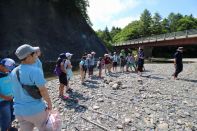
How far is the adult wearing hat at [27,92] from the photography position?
5.22 meters

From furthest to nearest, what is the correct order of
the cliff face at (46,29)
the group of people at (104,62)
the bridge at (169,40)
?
the bridge at (169,40) < the cliff face at (46,29) < the group of people at (104,62)

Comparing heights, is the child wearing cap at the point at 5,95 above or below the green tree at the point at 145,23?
below

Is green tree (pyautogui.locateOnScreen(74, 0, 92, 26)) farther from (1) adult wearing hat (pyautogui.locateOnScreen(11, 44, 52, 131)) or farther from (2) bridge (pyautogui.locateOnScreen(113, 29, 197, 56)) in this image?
(1) adult wearing hat (pyautogui.locateOnScreen(11, 44, 52, 131))

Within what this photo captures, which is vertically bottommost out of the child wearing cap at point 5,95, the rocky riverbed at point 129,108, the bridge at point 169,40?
the rocky riverbed at point 129,108

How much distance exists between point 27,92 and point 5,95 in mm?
1624

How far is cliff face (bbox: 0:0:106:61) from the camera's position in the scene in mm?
45875

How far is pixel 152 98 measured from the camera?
507 inches

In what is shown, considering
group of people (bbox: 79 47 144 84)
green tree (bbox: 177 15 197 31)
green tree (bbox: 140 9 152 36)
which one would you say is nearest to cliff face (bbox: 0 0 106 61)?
group of people (bbox: 79 47 144 84)

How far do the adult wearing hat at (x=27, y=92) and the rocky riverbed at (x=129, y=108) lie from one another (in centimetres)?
366

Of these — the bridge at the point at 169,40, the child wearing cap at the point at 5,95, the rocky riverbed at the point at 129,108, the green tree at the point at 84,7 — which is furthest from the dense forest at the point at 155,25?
the child wearing cap at the point at 5,95

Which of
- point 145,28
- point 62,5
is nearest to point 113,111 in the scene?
point 62,5

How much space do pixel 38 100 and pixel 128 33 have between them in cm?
11938

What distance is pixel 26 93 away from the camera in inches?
209

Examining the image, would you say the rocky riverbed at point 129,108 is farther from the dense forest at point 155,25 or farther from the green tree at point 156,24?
the green tree at point 156,24
